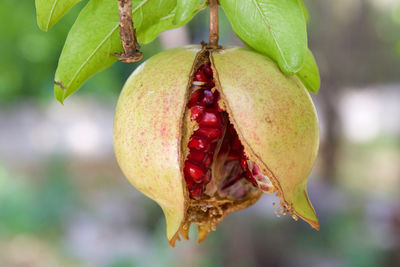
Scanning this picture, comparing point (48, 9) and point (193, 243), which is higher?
point (48, 9)

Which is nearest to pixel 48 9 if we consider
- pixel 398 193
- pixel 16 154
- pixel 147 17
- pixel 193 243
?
pixel 147 17

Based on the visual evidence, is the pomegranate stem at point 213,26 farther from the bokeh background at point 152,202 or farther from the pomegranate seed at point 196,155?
the bokeh background at point 152,202

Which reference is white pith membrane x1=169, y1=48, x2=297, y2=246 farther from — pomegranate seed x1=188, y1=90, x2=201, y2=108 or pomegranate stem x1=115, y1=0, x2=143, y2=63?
pomegranate stem x1=115, y1=0, x2=143, y2=63

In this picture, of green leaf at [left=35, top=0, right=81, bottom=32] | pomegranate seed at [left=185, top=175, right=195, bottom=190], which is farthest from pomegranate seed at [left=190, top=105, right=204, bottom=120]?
green leaf at [left=35, top=0, right=81, bottom=32]

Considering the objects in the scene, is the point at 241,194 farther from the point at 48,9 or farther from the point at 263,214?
the point at 263,214

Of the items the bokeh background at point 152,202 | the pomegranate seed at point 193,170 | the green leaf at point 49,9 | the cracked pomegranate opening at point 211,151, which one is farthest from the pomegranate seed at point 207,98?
the bokeh background at point 152,202

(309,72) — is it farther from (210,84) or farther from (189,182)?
(189,182)
